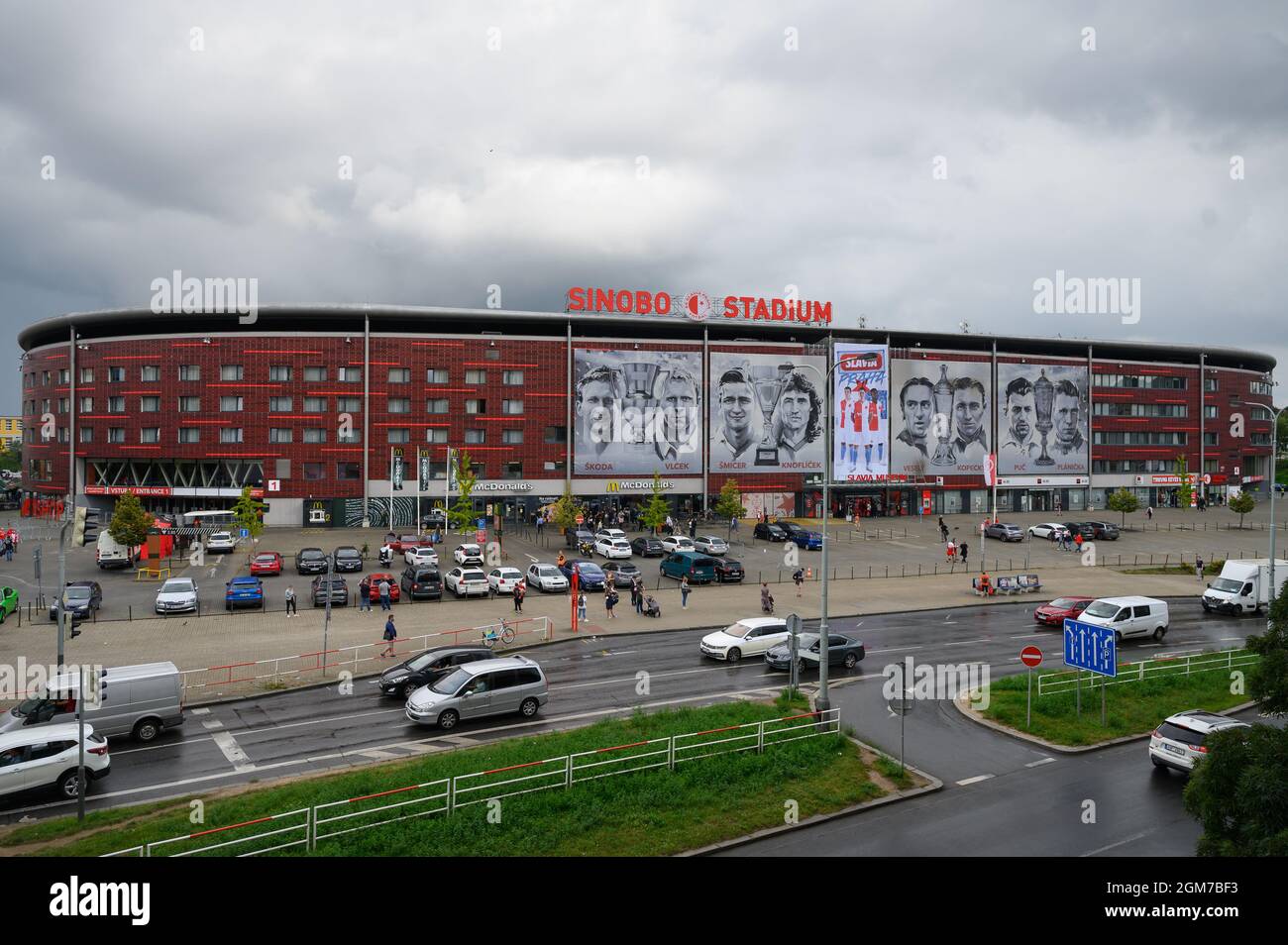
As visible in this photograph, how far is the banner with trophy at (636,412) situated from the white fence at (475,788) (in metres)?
61.7

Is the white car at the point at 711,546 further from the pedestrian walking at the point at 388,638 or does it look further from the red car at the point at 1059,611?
the pedestrian walking at the point at 388,638

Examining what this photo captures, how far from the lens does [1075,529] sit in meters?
72.9

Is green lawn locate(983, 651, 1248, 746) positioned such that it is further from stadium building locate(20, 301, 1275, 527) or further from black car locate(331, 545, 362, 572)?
stadium building locate(20, 301, 1275, 527)

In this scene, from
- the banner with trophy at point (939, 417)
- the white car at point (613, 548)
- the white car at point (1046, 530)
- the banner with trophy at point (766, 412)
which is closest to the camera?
the white car at point (613, 548)

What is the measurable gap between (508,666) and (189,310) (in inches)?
2703

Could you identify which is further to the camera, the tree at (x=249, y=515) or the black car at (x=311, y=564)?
the tree at (x=249, y=515)

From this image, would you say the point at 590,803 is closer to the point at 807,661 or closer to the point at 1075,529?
the point at 807,661

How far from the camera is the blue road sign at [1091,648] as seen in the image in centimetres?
2248

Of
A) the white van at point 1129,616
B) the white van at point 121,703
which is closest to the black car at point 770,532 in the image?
the white van at point 1129,616

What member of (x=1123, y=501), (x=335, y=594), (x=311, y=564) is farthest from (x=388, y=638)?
(x=1123, y=501)
